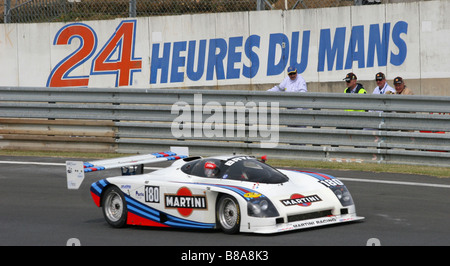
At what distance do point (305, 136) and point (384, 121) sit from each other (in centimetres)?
152

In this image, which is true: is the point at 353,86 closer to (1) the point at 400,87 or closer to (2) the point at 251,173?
(1) the point at 400,87

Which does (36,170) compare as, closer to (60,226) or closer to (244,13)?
(60,226)

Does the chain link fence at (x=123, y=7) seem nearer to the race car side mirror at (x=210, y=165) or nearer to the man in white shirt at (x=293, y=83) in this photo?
the man in white shirt at (x=293, y=83)

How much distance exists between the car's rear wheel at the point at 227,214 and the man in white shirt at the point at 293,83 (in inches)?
268

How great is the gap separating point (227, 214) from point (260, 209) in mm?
532

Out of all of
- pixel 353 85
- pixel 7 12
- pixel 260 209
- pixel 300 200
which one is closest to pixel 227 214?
pixel 260 209

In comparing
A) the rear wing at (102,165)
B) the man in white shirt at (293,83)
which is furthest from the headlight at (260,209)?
the man in white shirt at (293,83)

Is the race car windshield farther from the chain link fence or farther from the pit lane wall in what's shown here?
the chain link fence

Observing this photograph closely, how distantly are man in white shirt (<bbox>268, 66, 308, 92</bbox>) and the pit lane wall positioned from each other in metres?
1.46

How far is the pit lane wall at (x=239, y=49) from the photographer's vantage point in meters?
16.6

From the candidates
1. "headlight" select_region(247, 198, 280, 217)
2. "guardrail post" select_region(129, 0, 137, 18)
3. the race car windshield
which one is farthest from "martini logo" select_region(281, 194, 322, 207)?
"guardrail post" select_region(129, 0, 137, 18)

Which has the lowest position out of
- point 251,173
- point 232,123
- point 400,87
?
point 251,173

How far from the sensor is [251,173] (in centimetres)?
984
